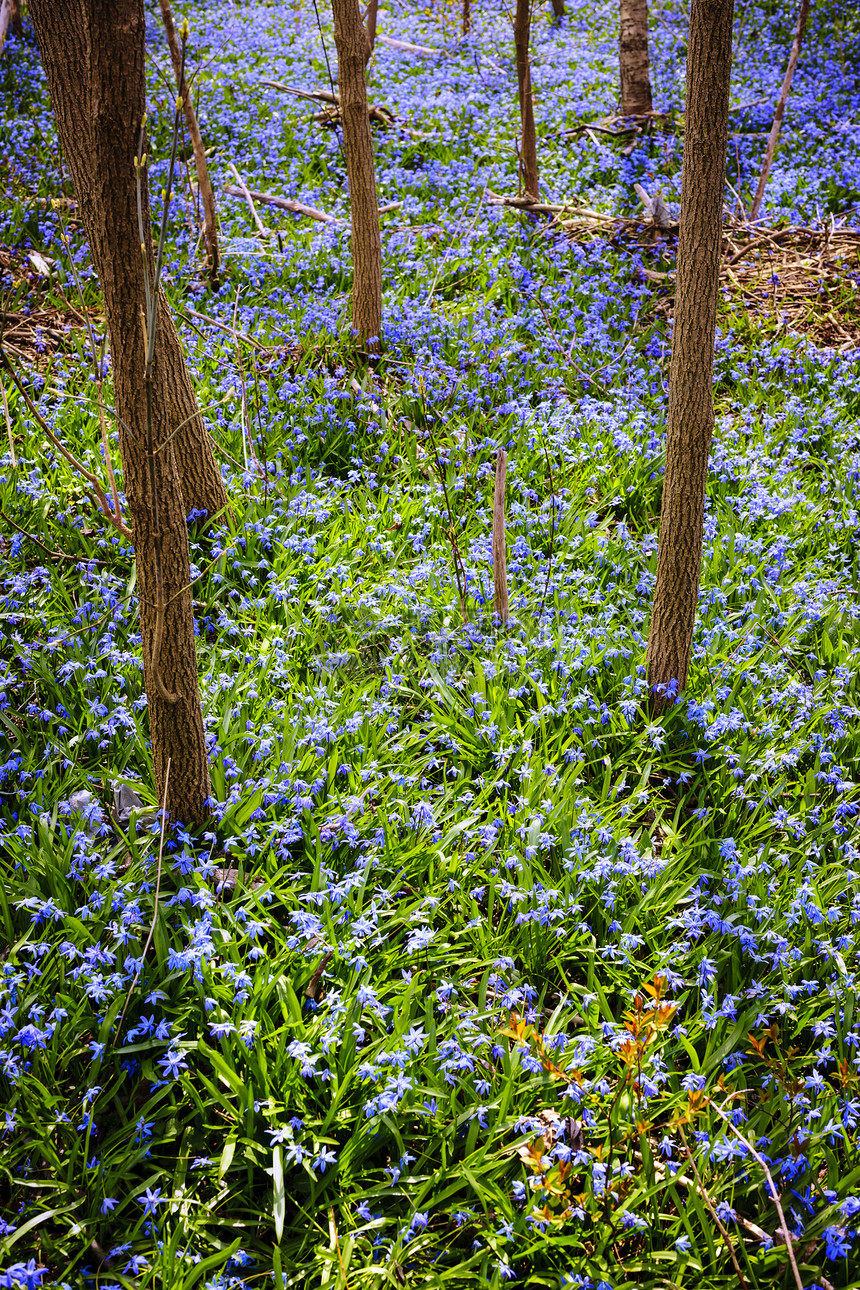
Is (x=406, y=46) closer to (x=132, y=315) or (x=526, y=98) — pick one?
(x=526, y=98)

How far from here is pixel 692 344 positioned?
3.30m

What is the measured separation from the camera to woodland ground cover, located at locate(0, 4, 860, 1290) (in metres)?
2.18

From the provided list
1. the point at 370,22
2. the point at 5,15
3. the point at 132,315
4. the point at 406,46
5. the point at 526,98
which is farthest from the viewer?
the point at 406,46

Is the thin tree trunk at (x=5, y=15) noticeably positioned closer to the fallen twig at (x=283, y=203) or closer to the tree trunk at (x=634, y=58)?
the fallen twig at (x=283, y=203)

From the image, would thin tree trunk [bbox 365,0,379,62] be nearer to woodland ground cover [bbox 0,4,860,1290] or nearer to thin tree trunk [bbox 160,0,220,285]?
thin tree trunk [bbox 160,0,220,285]

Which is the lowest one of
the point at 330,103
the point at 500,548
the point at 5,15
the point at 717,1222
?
the point at 717,1222

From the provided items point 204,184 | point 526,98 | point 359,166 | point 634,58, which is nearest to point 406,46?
point 634,58

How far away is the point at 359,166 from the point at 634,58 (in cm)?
521

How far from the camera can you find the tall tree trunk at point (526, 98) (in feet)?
21.3

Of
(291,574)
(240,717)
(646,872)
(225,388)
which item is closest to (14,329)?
(225,388)

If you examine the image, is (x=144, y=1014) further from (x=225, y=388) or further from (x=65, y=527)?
(x=225, y=388)

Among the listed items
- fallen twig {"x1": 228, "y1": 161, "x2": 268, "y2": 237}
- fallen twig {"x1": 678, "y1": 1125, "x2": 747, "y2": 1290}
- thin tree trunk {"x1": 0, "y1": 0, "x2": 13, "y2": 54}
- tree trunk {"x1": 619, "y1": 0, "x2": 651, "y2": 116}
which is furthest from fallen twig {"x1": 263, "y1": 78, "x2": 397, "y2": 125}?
fallen twig {"x1": 678, "y1": 1125, "x2": 747, "y2": 1290}

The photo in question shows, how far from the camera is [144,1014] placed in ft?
8.20

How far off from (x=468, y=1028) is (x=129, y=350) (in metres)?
2.25
